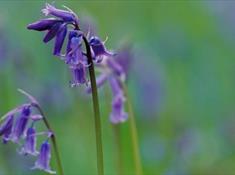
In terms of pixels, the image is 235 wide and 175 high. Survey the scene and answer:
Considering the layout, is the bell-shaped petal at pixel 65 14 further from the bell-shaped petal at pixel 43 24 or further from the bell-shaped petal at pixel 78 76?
the bell-shaped petal at pixel 78 76

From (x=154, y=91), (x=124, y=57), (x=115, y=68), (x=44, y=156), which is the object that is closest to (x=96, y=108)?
(x=44, y=156)

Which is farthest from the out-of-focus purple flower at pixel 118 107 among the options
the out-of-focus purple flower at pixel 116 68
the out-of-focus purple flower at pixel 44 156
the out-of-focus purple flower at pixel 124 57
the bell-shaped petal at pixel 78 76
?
the bell-shaped petal at pixel 78 76

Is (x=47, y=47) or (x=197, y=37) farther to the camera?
(x=197, y=37)

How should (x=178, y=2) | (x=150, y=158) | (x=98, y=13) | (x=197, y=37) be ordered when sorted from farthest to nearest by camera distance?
(x=178, y=2) → (x=98, y=13) → (x=197, y=37) → (x=150, y=158)

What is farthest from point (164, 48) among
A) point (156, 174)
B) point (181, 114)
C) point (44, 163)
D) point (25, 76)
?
point (44, 163)

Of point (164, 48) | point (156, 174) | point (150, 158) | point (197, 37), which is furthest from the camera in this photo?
point (197, 37)

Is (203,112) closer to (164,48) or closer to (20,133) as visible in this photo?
(164,48)
